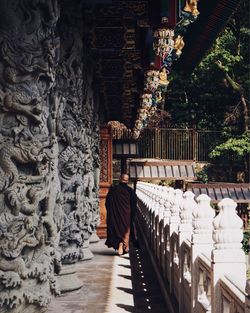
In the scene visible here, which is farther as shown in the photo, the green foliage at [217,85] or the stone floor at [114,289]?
the green foliage at [217,85]

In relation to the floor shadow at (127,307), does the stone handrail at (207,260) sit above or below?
above

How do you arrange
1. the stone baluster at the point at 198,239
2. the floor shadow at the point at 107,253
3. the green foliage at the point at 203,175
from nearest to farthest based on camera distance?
the stone baluster at the point at 198,239
the floor shadow at the point at 107,253
the green foliage at the point at 203,175

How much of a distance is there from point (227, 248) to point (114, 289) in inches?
174

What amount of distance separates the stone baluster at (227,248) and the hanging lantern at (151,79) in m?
6.18

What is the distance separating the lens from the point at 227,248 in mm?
4293

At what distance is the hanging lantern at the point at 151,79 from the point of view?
10.3 m

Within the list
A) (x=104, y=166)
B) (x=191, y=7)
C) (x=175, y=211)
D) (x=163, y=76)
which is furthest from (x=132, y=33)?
(x=104, y=166)

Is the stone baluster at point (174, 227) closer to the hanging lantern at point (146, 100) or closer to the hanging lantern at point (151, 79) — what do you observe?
the hanging lantern at point (151, 79)

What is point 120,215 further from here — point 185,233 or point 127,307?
point 185,233

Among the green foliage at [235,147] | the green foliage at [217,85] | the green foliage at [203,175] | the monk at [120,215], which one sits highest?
the green foliage at [217,85]

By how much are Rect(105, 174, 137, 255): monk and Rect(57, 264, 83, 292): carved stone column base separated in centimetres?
405

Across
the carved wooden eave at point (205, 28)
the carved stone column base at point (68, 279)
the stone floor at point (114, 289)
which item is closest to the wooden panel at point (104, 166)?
the stone floor at point (114, 289)

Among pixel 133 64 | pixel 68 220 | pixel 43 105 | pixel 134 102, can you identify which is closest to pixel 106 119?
pixel 134 102

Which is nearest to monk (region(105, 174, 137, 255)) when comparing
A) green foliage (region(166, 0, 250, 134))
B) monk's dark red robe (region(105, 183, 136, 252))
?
monk's dark red robe (region(105, 183, 136, 252))
